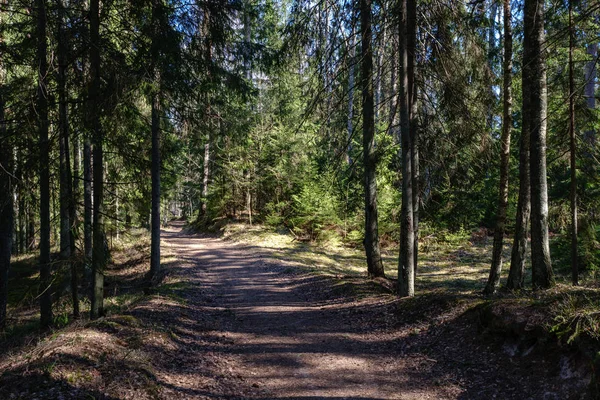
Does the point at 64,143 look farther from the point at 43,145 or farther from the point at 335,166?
the point at 335,166

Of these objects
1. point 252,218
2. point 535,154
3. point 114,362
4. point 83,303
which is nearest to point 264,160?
point 252,218

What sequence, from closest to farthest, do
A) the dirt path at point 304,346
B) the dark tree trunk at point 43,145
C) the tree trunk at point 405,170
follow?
the dirt path at point 304,346, the dark tree trunk at point 43,145, the tree trunk at point 405,170

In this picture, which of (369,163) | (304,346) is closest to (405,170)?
(369,163)

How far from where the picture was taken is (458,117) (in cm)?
1021

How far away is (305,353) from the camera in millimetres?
6422

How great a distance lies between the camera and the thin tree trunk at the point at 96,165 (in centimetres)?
682

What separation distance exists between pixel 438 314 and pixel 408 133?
3.82 m

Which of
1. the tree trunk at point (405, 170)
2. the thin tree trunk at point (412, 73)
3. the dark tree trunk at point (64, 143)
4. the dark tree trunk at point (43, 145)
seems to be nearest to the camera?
the dark tree trunk at point (43, 145)

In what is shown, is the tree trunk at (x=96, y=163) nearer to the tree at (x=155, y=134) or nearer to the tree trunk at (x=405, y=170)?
the tree at (x=155, y=134)

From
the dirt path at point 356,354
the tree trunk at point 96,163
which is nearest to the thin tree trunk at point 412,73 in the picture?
the dirt path at point 356,354

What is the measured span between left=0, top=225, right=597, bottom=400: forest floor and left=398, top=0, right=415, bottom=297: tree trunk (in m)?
0.62

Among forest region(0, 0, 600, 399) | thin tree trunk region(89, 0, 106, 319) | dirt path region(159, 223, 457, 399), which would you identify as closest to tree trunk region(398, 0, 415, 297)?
forest region(0, 0, 600, 399)

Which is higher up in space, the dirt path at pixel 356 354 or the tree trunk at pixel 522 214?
the tree trunk at pixel 522 214

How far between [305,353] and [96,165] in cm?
537
